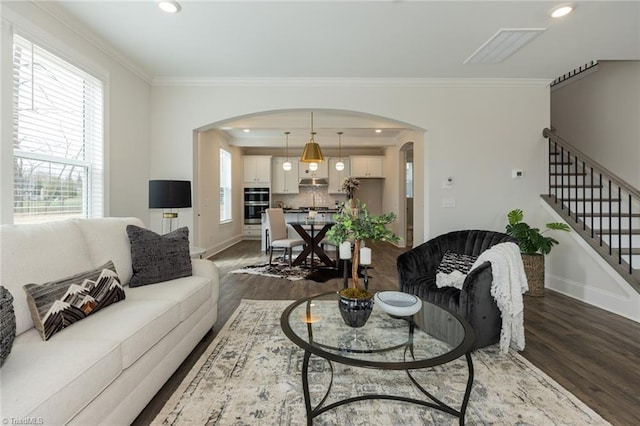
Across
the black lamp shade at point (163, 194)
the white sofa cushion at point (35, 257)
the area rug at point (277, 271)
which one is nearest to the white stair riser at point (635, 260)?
the area rug at point (277, 271)

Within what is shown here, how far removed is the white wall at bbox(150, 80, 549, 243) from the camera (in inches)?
156

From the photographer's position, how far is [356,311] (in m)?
1.68

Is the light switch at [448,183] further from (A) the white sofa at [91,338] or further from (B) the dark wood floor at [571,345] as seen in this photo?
(A) the white sofa at [91,338]

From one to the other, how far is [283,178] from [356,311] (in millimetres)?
7229

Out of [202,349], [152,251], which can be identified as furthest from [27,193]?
[202,349]

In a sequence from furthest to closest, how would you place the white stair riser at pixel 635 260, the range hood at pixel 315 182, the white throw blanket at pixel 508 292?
the range hood at pixel 315 182 → the white stair riser at pixel 635 260 → the white throw blanket at pixel 508 292

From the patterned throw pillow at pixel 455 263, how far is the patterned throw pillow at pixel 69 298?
2.59m

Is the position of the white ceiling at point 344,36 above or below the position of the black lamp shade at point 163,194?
above

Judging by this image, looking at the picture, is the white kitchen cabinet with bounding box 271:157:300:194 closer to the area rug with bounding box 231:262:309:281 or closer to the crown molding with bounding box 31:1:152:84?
the area rug with bounding box 231:262:309:281

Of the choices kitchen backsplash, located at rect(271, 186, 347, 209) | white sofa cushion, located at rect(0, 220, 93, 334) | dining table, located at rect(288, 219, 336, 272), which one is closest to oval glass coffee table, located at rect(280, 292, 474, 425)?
white sofa cushion, located at rect(0, 220, 93, 334)

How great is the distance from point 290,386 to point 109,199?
113 inches

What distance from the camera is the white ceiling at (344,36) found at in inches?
97.7

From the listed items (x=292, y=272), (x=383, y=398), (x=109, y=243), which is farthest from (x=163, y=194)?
(x=383, y=398)

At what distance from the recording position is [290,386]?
1.76 metres
